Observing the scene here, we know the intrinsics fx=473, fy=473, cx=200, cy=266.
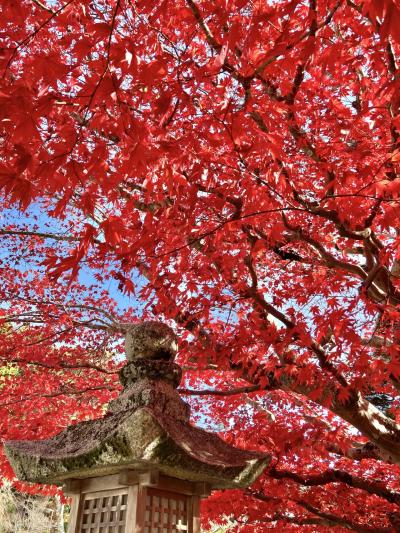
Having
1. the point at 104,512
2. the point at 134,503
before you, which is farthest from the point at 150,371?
the point at 104,512

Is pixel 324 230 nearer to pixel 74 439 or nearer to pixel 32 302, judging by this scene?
pixel 74 439

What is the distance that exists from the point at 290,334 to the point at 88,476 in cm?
353

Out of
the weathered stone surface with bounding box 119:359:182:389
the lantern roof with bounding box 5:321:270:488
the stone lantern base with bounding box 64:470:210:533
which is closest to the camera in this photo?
the lantern roof with bounding box 5:321:270:488

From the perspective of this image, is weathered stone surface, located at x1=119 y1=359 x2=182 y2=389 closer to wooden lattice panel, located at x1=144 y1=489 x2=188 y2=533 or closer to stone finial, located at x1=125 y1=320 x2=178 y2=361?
stone finial, located at x1=125 y1=320 x2=178 y2=361

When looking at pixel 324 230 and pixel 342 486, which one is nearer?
pixel 324 230

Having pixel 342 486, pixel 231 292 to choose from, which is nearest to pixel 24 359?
pixel 231 292

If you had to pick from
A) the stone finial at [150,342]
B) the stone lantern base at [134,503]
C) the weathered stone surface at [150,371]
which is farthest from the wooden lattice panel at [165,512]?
the stone finial at [150,342]

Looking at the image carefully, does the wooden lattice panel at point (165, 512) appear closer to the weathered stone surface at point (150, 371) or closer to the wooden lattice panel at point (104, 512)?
the wooden lattice panel at point (104, 512)

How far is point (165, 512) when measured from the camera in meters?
3.74

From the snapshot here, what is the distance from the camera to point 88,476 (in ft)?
12.7

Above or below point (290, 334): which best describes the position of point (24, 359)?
above

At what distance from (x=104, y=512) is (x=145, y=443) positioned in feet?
3.12

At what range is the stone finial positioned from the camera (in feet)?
13.7

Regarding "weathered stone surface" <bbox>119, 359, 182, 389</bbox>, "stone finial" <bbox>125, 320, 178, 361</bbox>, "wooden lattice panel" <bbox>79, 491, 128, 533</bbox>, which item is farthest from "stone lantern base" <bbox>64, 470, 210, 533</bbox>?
"stone finial" <bbox>125, 320, 178, 361</bbox>
